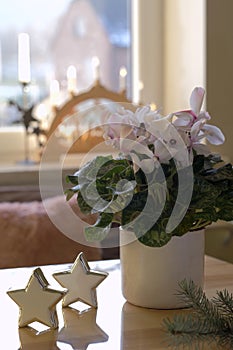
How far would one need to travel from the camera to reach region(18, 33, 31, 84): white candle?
6.99 feet

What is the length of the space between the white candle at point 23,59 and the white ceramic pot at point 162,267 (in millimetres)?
1246

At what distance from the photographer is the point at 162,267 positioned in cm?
97

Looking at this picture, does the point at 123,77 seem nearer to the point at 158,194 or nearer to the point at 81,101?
the point at 81,101

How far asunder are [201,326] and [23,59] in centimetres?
156

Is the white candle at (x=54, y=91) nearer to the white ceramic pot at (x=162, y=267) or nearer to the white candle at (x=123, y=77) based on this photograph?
the white candle at (x=123, y=77)

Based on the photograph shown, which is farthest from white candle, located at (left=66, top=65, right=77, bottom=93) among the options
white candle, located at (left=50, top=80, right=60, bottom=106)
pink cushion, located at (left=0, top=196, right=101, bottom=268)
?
pink cushion, located at (left=0, top=196, right=101, bottom=268)

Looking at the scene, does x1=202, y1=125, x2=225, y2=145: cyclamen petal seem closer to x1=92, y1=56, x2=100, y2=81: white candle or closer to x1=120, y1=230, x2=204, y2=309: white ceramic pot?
x1=120, y1=230, x2=204, y2=309: white ceramic pot

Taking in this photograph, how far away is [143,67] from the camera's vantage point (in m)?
2.40

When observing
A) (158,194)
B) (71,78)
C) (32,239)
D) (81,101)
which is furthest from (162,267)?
(71,78)

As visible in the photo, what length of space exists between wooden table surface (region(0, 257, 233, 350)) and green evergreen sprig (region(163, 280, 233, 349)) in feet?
0.24

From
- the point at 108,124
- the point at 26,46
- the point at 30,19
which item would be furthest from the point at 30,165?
the point at 108,124

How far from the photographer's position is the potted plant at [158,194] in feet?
3.00

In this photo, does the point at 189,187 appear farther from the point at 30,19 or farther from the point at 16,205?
the point at 30,19

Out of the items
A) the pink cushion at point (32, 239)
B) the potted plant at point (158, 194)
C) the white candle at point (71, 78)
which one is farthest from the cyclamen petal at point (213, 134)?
the white candle at point (71, 78)
